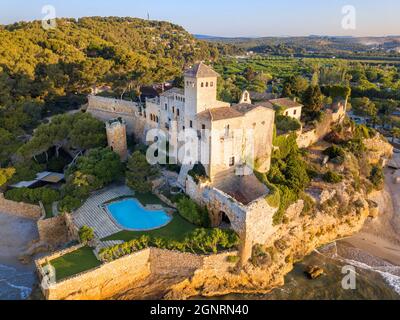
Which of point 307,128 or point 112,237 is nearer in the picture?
point 112,237

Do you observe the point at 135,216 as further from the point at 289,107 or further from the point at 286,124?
the point at 289,107

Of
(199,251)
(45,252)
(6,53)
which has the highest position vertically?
(6,53)

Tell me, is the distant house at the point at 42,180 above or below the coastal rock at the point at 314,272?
above

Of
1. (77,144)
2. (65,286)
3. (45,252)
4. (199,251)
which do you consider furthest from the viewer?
(77,144)

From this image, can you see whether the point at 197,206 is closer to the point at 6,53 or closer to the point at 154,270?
the point at 154,270

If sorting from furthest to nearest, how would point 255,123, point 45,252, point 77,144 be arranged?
point 77,144 < point 255,123 < point 45,252

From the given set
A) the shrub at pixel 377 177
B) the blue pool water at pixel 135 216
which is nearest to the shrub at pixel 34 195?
the blue pool water at pixel 135 216

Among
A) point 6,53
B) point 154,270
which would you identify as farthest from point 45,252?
point 6,53

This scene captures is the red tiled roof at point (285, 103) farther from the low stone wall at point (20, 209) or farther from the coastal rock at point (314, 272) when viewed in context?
the low stone wall at point (20, 209)
